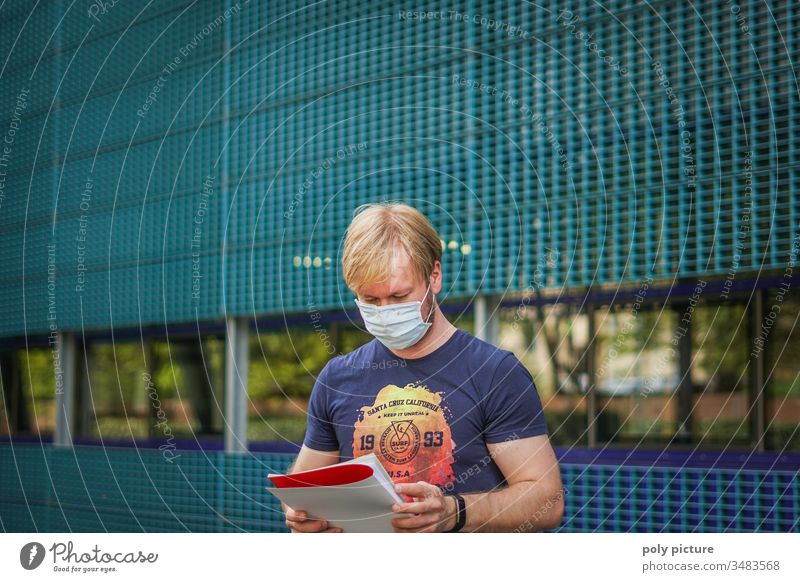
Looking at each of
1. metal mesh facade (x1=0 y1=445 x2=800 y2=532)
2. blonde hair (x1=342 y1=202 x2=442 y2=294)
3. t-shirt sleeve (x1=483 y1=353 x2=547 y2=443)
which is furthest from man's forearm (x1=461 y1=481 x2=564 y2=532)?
metal mesh facade (x1=0 y1=445 x2=800 y2=532)

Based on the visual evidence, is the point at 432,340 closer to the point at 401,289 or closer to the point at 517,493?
the point at 401,289

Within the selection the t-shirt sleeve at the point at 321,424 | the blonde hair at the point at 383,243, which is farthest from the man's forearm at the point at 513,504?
the blonde hair at the point at 383,243

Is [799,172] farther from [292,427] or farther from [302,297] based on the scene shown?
[292,427]

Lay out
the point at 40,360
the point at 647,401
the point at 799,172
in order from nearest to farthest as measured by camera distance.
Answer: the point at 799,172
the point at 647,401
the point at 40,360

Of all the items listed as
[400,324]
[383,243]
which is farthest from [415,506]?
[383,243]

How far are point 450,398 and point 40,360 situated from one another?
9.63m

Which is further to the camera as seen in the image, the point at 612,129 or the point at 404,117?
the point at 404,117

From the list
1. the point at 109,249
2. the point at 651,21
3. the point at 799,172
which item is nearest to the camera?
the point at 799,172

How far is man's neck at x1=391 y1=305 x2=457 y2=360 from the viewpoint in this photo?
260 cm

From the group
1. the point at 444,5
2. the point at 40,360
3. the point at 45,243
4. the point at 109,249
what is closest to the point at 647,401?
the point at 444,5

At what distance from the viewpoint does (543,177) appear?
622 centimetres

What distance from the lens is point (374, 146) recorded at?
23.5ft

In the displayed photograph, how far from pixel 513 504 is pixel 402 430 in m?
0.39

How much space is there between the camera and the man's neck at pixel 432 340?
102 inches
